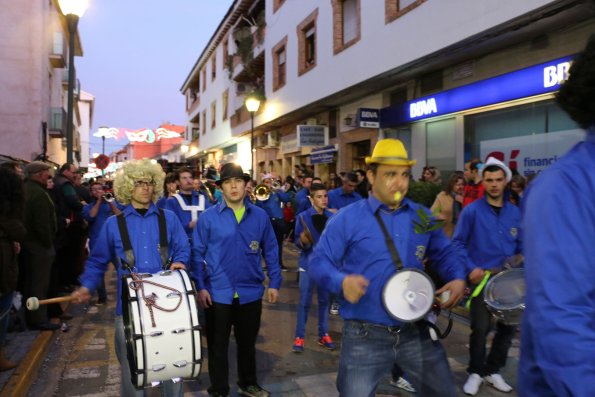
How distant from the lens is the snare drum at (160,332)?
9.70ft

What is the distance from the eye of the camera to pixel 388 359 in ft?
8.77

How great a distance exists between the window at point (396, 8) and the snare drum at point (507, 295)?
378 inches

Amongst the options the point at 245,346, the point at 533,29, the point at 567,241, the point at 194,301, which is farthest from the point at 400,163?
the point at 533,29

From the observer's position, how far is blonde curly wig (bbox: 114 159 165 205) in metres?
3.79

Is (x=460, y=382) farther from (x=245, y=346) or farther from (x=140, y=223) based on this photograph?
(x=140, y=223)

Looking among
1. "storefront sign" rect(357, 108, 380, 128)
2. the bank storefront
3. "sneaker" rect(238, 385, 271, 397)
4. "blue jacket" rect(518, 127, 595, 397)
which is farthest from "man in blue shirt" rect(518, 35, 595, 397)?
"storefront sign" rect(357, 108, 380, 128)

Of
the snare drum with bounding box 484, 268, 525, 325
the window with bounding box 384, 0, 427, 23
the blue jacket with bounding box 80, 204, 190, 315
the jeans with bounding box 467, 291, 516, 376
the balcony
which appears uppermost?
the window with bounding box 384, 0, 427, 23

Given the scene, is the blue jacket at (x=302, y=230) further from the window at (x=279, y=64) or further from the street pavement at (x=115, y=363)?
the window at (x=279, y=64)

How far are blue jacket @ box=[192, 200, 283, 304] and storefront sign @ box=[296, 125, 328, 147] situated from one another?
553 inches

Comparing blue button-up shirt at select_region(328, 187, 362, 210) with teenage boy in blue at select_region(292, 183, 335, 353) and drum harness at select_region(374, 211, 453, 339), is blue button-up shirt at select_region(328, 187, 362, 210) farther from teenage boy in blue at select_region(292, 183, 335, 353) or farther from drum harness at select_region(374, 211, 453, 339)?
drum harness at select_region(374, 211, 453, 339)

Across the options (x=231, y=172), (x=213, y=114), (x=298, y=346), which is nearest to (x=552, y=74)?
(x=298, y=346)

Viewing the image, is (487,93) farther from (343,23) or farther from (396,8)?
(343,23)

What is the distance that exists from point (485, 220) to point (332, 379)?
6.44ft

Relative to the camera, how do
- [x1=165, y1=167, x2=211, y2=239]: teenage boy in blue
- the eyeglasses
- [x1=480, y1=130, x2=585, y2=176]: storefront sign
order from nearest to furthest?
the eyeglasses
[x1=165, y1=167, x2=211, y2=239]: teenage boy in blue
[x1=480, y1=130, x2=585, y2=176]: storefront sign
